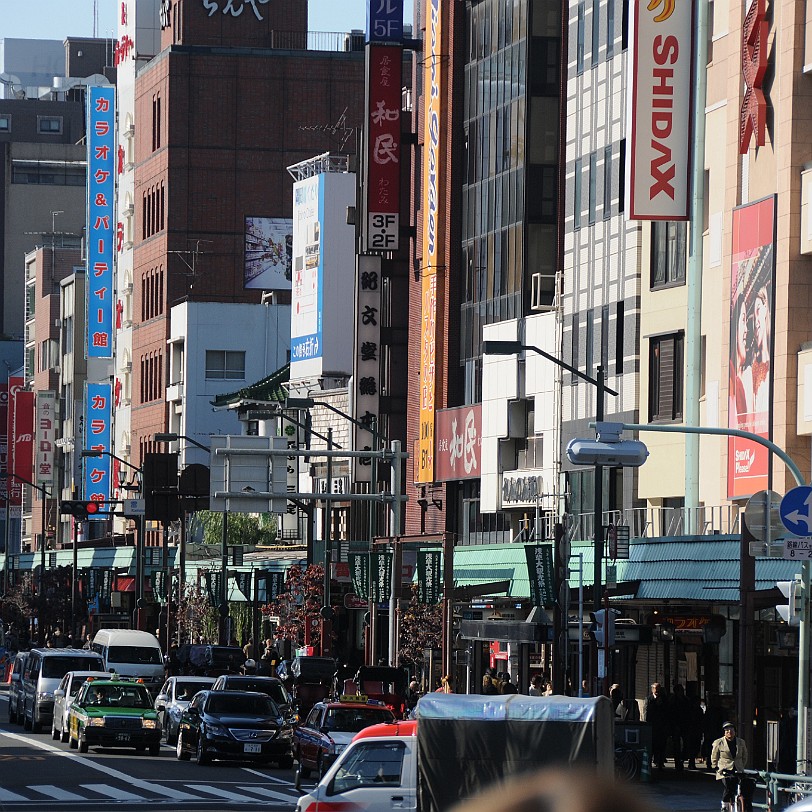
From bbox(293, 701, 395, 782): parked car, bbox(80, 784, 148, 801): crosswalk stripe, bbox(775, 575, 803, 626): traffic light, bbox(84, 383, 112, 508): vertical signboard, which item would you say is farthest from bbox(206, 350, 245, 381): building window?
bbox(775, 575, 803, 626): traffic light

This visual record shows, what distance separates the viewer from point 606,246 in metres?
52.9

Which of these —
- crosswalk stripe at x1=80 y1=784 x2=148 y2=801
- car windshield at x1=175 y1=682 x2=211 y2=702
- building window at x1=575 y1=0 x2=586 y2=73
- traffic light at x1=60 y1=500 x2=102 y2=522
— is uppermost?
building window at x1=575 y1=0 x2=586 y2=73

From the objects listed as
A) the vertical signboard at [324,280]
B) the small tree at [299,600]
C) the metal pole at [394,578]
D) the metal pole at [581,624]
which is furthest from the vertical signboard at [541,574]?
the vertical signboard at [324,280]

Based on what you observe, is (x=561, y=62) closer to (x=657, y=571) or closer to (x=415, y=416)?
(x=415, y=416)

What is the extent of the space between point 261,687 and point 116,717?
2856 millimetres

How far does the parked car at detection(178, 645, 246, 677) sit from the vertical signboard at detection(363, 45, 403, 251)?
610 inches

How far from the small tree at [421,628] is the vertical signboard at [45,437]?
82986 mm

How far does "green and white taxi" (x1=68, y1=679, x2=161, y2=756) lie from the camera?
3797cm

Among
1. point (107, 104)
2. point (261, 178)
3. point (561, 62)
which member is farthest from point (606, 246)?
point (107, 104)

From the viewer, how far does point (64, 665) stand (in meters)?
45.8

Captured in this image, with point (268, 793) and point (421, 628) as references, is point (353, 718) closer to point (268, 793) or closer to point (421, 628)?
point (268, 793)

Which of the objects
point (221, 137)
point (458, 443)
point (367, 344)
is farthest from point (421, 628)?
point (221, 137)

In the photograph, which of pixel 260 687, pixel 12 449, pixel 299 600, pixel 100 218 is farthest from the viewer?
pixel 12 449

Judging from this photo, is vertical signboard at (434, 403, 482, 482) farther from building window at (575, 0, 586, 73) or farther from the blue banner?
the blue banner
